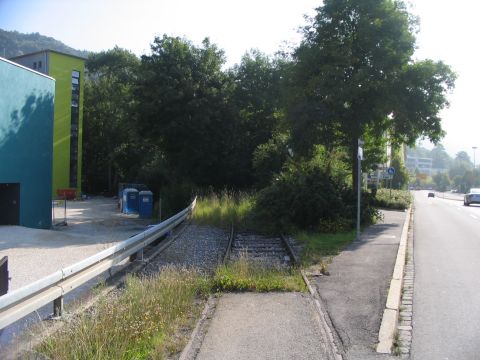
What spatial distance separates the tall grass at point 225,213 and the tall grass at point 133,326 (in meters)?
12.7

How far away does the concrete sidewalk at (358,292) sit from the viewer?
5.73 meters

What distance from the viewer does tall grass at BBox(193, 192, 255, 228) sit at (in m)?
20.6

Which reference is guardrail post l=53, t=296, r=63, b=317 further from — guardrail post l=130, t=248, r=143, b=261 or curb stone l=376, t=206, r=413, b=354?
guardrail post l=130, t=248, r=143, b=261

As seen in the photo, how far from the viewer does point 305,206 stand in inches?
719

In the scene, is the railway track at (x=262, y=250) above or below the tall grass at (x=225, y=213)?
below

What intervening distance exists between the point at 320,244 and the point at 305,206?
3833 mm

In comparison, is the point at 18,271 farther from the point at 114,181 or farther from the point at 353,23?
Answer: the point at 114,181

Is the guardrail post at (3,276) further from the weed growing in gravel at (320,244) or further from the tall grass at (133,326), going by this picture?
the weed growing in gravel at (320,244)

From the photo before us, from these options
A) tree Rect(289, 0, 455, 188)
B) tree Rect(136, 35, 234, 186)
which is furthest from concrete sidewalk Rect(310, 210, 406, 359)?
tree Rect(136, 35, 234, 186)

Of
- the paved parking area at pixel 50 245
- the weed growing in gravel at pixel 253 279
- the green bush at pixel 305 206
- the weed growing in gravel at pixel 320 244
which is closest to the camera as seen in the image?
the weed growing in gravel at pixel 253 279

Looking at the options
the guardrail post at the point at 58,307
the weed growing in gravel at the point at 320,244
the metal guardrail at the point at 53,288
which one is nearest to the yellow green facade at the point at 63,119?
the weed growing in gravel at the point at 320,244

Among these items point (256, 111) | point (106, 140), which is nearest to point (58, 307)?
point (256, 111)

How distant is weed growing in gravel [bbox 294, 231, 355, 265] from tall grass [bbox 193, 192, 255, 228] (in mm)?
3785

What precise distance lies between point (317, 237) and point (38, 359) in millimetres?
12452
